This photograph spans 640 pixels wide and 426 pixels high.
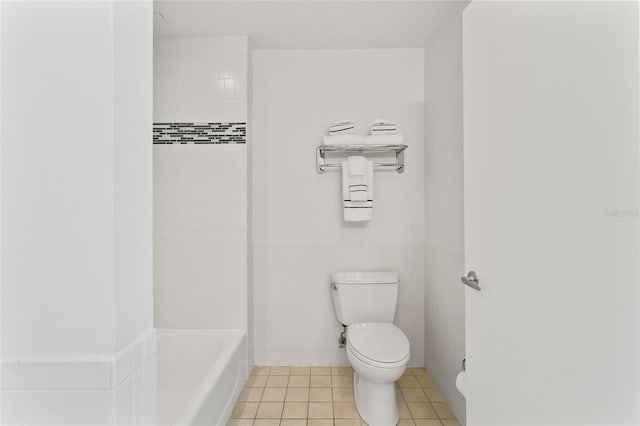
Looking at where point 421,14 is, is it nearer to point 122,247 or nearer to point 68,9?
point 68,9

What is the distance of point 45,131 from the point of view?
0.59m

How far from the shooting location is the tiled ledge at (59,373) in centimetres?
59

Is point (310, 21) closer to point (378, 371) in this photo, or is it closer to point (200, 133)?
point (200, 133)

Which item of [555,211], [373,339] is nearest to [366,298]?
[373,339]

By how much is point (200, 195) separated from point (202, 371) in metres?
1.08

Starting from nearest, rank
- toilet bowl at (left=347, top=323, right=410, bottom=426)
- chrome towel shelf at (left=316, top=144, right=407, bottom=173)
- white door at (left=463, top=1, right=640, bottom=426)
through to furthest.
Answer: white door at (left=463, top=1, right=640, bottom=426), toilet bowl at (left=347, top=323, right=410, bottom=426), chrome towel shelf at (left=316, top=144, right=407, bottom=173)

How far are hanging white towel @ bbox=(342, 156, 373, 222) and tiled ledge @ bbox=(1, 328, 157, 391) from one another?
1914 mm

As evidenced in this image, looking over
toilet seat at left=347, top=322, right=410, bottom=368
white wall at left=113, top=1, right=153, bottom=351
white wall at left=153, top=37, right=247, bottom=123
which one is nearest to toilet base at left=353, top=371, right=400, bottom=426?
toilet seat at left=347, top=322, right=410, bottom=368

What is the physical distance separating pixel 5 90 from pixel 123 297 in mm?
386

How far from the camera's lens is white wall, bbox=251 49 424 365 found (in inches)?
101

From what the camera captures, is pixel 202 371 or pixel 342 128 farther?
pixel 342 128

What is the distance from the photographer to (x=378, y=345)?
1950mm

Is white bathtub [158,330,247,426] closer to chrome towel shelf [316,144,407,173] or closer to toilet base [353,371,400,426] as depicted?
toilet base [353,371,400,426]

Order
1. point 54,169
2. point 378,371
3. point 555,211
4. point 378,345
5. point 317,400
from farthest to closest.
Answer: point 317,400
point 378,345
point 378,371
point 555,211
point 54,169
